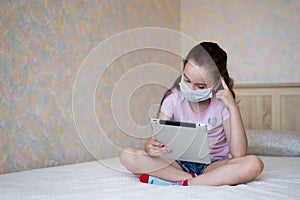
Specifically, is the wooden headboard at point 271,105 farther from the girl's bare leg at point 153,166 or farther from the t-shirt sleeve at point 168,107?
the girl's bare leg at point 153,166

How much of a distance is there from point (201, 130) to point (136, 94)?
1315 millimetres

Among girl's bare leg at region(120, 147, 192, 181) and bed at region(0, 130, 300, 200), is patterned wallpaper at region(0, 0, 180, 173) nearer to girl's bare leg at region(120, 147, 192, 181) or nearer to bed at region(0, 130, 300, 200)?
bed at region(0, 130, 300, 200)

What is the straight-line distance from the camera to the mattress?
118 centimetres

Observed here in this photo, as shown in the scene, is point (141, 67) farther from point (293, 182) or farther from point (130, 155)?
point (293, 182)

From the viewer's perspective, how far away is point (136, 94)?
8.57 feet

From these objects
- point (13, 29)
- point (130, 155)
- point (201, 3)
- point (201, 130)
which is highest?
point (201, 3)

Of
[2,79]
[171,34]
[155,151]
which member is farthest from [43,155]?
[171,34]

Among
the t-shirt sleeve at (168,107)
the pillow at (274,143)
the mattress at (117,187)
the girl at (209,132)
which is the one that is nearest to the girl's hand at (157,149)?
the girl at (209,132)

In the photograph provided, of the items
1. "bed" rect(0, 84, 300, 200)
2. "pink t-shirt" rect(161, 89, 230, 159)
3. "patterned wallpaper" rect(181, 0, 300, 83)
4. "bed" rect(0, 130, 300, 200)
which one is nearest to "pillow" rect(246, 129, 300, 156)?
"bed" rect(0, 84, 300, 200)

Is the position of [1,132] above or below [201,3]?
below

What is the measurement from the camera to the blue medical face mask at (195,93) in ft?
5.00

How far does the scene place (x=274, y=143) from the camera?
218 cm

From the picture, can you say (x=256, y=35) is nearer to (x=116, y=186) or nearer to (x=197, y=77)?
(x=197, y=77)

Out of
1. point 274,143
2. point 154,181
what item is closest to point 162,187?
point 154,181
